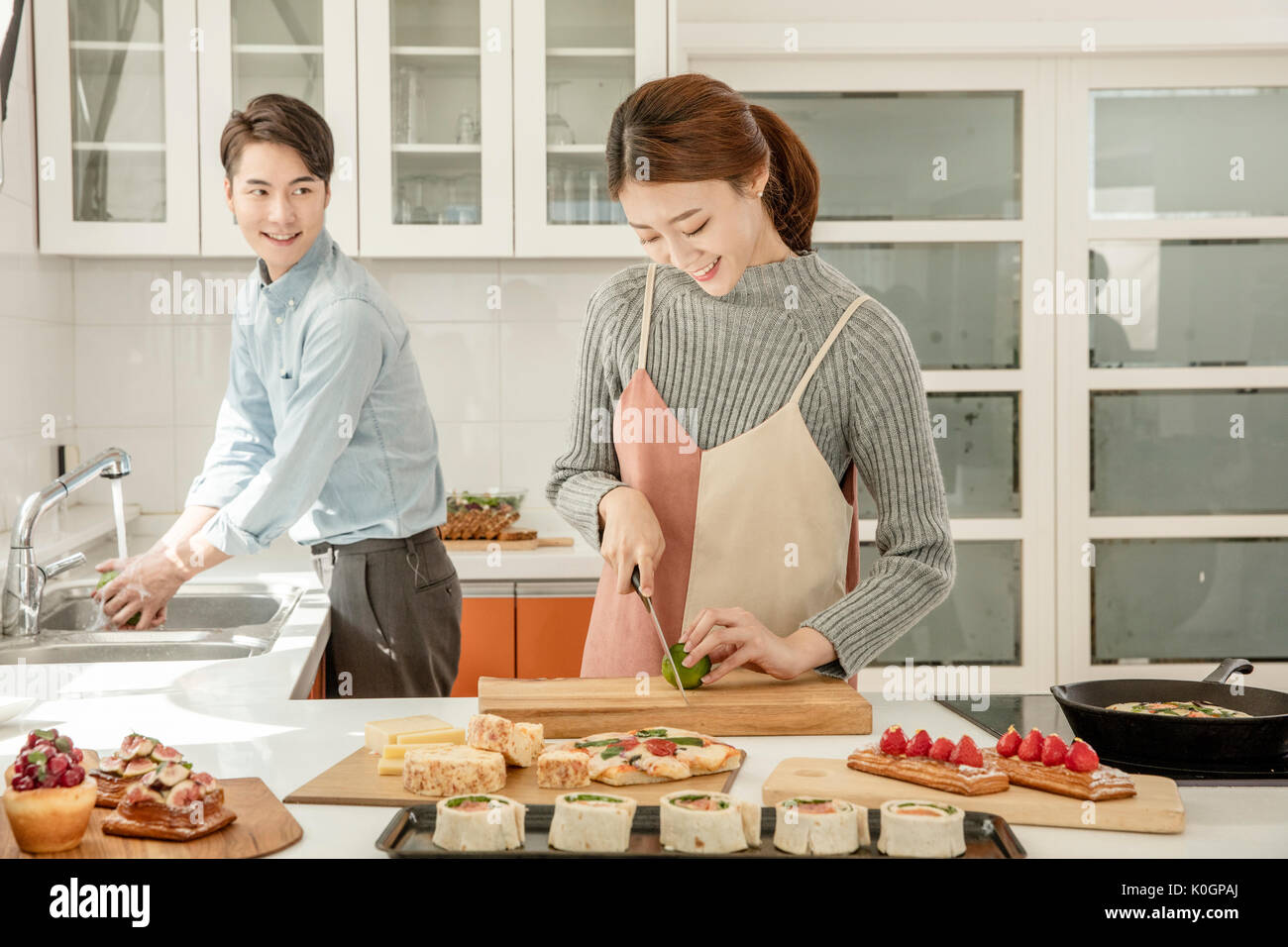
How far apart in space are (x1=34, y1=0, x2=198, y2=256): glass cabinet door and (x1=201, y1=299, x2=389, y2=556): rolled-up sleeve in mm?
1192

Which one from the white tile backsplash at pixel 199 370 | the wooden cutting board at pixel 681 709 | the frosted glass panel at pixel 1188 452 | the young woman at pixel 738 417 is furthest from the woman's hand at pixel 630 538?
the frosted glass panel at pixel 1188 452

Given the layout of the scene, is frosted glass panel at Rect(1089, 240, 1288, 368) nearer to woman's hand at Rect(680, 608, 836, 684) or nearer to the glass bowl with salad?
the glass bowl with salad

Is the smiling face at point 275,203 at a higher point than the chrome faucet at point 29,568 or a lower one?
higher

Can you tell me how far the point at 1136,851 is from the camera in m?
0.91

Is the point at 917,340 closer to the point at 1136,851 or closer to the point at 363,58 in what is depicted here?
the point at 363,58

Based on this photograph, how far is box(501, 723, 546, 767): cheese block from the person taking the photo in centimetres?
112

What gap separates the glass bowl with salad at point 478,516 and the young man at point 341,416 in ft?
2.14

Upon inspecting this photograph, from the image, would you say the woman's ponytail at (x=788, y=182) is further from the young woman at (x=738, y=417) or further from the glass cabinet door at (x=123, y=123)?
the glass cabinet door at (x=123, y=123)

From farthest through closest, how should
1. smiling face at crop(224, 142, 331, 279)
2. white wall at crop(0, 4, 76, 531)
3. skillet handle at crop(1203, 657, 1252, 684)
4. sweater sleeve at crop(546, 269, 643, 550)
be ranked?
white wall at crop(0, 4, 76, 531) < smiling face at crop(224, 142, 331, 279) < sweater sleeve at crop(546, 269, 643, 550) < skillet handle at crop(1203, 657, 1252, 684)

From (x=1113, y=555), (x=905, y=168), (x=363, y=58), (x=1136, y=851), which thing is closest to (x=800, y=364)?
(x=1136, y=851)

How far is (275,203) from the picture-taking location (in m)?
2.00

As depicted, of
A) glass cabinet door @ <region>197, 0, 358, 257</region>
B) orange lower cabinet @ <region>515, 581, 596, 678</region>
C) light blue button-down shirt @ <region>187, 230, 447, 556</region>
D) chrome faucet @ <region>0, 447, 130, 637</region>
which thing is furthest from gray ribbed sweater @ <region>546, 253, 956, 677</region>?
glass cabinet door @ <region>197, 0, 358, 257</region>

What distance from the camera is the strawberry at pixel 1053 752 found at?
1.03 metres
